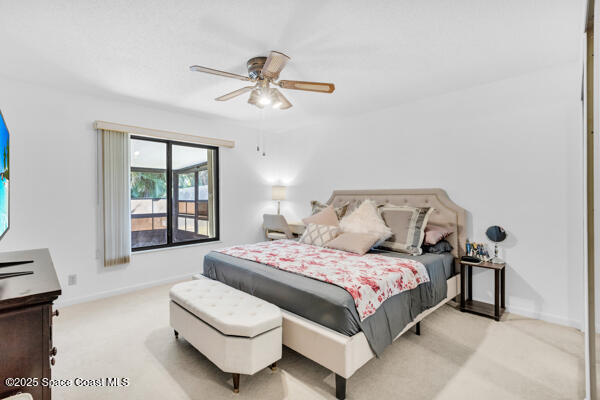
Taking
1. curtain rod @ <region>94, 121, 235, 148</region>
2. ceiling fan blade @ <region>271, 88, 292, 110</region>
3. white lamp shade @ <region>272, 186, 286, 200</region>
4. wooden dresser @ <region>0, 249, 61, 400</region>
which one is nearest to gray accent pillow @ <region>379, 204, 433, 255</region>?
ceiling fan blade @ <region>271, 88, 292, 110</region>

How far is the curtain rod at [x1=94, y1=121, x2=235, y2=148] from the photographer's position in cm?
340

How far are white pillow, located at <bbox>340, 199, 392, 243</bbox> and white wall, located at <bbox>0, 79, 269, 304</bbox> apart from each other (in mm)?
2596

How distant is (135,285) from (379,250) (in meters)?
3.17

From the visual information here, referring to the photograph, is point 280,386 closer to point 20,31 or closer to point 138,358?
point 138,358

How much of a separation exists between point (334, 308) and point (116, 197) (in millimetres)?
3115

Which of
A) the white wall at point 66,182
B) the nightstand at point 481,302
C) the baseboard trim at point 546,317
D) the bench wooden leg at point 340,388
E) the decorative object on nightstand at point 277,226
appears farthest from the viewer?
the decorative object on nightstand at point 277,226

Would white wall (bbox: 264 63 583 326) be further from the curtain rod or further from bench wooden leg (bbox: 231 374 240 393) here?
bench wooden leg (bbox: 231 374 240 393)

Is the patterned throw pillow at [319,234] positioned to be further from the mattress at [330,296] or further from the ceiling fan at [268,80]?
the ceiling fan at [268,80]

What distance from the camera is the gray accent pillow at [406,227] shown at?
3.05 m

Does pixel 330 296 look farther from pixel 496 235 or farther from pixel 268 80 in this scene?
pixel 496 235

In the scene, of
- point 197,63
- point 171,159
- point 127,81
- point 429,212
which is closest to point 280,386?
point 429,212

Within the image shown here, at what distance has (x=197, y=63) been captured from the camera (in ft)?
8.45

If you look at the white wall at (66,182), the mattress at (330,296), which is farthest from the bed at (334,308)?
the white wall at (66,182)

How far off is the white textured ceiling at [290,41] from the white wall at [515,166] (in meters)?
0.30
